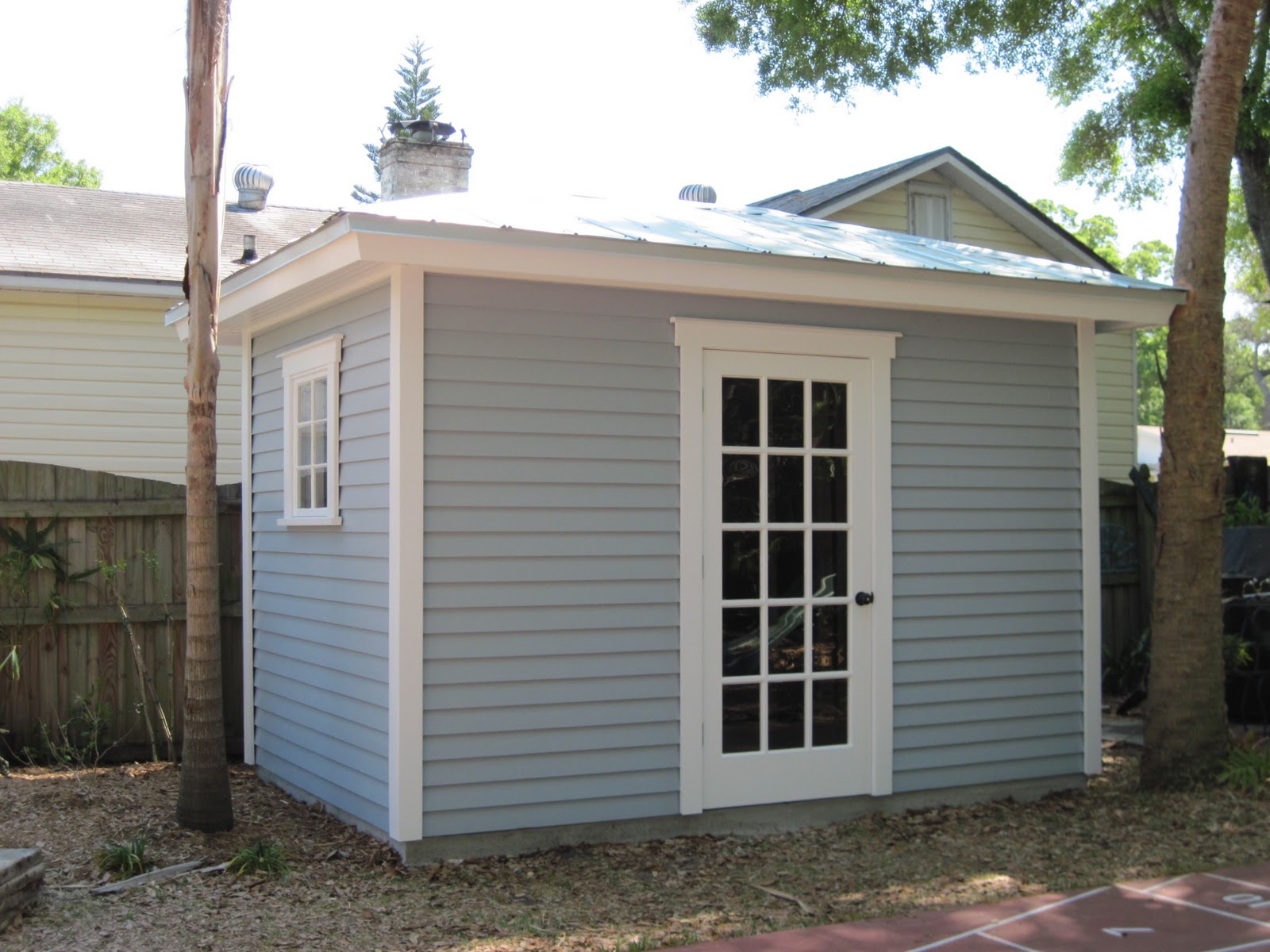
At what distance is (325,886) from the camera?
16.4 feet

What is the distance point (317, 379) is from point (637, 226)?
1.77 metres

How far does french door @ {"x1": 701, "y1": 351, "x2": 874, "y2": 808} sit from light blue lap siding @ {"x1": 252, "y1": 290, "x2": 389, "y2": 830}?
1.46 m

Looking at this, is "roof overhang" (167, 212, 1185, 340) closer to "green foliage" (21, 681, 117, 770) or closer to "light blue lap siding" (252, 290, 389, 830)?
"light blue lap siding" (252, 290, 389, 830)

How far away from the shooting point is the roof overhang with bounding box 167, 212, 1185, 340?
16.6 feet

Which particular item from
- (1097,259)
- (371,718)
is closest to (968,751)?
(371,718)

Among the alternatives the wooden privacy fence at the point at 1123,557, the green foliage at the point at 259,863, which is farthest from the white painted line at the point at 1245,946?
the wooden privacy fence at the point at 1123,557

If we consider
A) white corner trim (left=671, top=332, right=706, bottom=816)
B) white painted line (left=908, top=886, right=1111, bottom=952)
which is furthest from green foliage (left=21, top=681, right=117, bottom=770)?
white painted line (left=908, top=886, right=1111, bottom=952)

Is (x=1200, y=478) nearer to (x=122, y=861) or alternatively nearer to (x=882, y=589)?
(x=882, y=589)

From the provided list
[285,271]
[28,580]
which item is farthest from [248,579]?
[285,271]

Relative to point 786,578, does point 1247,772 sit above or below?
below

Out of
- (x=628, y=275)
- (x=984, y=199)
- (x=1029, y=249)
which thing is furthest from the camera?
(x=1029, y=249)

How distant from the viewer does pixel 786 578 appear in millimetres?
6020

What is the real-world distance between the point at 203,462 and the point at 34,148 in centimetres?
3809

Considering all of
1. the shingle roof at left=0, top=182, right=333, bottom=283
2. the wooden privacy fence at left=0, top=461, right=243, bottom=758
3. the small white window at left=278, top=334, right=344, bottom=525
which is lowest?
the wooden privacy fence at left=0, top=461, right=243, bottom=758
